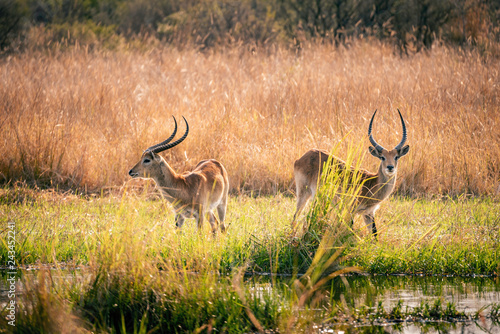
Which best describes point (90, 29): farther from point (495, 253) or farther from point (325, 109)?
point (495, 253)

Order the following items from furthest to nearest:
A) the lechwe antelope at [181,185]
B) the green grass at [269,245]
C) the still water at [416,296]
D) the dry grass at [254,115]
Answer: the dry grass at [254,115] < the lechwe antelope at [181,185] < the green grass at [269,245] < the still water at [416,296]

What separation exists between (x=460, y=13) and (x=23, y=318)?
757 inches

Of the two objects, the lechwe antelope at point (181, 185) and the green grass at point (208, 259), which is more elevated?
the lechwe antelope at point (181, 185)

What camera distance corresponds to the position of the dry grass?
9711mm

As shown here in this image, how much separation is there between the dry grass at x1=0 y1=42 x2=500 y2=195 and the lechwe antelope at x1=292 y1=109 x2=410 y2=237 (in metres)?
0.60

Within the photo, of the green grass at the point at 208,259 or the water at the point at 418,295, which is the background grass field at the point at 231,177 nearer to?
the green grass at the point at 208,259

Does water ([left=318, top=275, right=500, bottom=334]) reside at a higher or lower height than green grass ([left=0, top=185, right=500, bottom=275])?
lower

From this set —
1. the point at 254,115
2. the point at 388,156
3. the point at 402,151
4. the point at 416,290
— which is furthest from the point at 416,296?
the point at 254,115

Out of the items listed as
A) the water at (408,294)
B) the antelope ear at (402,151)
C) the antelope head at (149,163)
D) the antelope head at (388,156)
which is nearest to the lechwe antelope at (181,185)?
the antelope head at (149,163)

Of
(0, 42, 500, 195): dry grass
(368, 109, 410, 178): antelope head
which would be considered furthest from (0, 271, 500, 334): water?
(0, 42, 500, 195): dry grass

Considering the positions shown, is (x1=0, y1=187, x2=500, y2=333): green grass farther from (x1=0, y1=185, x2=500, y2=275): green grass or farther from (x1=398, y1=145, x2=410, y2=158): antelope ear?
(x1=398, y1=145, x2=410, y2=158): antelope ear

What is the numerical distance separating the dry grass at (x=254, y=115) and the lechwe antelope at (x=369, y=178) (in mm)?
600

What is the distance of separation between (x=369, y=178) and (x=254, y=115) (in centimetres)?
497

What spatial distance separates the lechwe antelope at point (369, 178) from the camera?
6.93 meters
